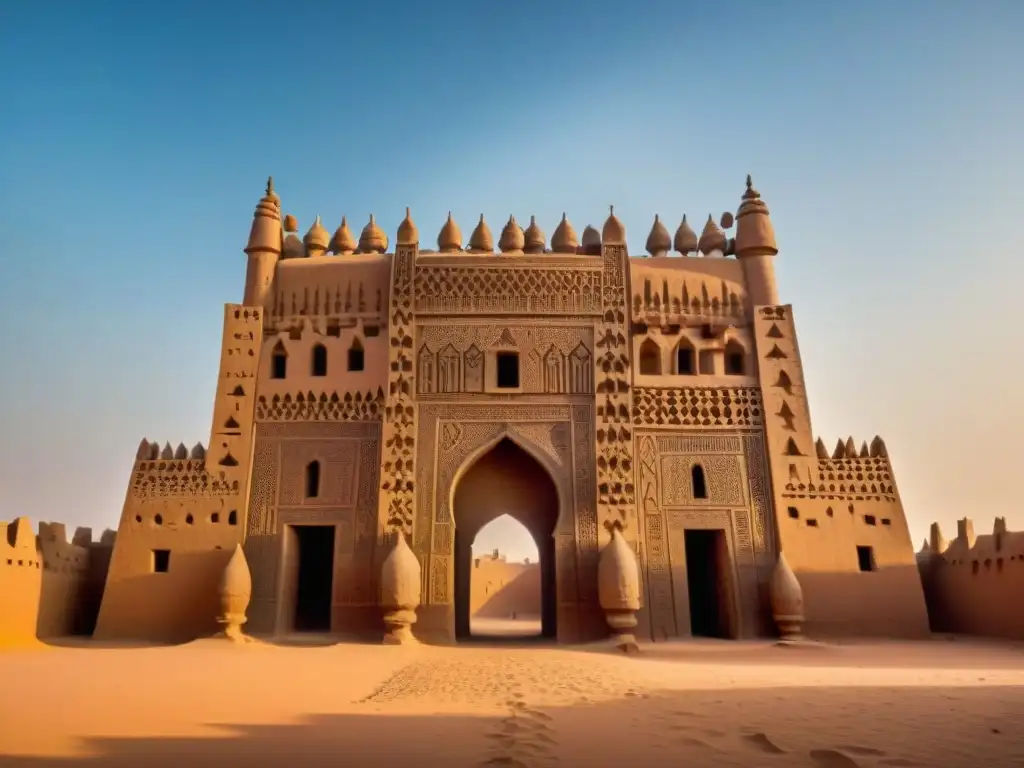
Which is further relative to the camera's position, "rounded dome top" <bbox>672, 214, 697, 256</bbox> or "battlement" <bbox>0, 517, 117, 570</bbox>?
"rounded dome top" <bbox>672, 214, 697, 256</bbox>

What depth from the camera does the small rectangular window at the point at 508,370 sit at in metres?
15.0

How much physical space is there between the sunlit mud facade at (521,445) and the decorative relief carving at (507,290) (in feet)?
0.14

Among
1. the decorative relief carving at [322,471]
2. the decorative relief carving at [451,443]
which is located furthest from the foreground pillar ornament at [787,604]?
the decorative relief carving at [322,471]

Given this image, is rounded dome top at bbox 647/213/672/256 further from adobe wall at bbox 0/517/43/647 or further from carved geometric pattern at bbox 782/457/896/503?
adobe wall at bbox 0/517/43/647

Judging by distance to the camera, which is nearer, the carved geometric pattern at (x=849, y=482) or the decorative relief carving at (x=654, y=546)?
the decorative relief carving at (x=654, y=546)

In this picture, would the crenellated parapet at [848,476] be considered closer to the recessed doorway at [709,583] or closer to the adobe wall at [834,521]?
the adobe wall at [834,521]

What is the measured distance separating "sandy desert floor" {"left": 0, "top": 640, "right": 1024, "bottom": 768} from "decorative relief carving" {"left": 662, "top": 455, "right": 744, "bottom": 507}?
14.3ft

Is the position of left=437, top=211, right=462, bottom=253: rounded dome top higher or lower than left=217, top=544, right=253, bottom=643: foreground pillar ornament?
higher

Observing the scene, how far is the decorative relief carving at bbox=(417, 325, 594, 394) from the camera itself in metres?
14.5

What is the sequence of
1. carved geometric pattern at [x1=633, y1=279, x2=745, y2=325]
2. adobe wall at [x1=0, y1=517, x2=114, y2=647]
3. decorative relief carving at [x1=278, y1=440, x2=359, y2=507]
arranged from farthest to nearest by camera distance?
1. carved geometric pattern at [x1=633, y1=279, x2=745, y2=325]
2. decorative relief carving at [x1=278, y1=440, x2=359, y2=507]
3. adobe wall at [x1=0, y1=517, x2=114, y2=647]

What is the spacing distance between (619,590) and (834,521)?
4313 millimetres

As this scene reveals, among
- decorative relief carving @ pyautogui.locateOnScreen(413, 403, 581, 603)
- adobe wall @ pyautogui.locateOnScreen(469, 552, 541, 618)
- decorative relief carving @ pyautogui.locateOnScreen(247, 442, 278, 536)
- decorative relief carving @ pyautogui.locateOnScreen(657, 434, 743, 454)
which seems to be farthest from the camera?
adobe wall @ pyautogui.locateOnScreen(469, 552, 541, 618)

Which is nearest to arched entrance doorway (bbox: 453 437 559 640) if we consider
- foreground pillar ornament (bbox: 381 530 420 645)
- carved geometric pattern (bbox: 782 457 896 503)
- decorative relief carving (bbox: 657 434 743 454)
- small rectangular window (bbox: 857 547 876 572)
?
decorative relief carving (bbox: 657 434 743 454)

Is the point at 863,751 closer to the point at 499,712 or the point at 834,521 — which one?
the point at 499,712
